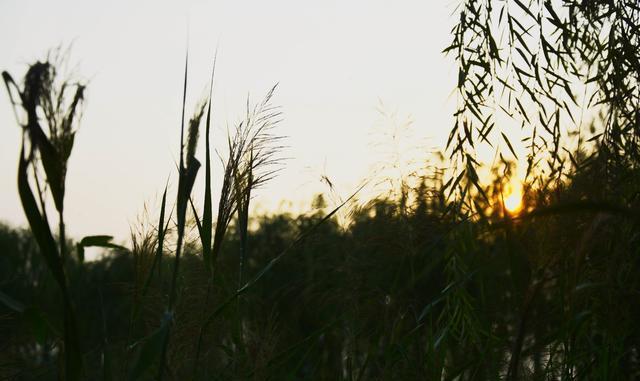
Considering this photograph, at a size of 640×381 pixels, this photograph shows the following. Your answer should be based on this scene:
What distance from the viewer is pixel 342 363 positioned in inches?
127

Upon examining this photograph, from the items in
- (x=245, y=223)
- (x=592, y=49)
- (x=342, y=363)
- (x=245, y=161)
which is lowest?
(x=342, y=363)

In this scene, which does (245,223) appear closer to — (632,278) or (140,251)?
(140,251)

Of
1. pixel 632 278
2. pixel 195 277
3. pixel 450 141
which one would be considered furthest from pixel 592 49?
pixel 195 277

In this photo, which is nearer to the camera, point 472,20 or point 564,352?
Answer: point 564,352

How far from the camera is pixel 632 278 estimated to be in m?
2.94

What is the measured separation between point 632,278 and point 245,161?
1.40 m

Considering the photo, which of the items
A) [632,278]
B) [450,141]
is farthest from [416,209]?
[632,278]

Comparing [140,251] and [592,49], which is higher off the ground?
[592,49]

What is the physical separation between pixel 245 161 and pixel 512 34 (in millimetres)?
1414

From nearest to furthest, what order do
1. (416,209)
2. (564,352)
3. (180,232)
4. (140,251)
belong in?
(180,232) → (140,251) → (564,352) → (416,209)

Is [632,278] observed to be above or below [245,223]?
below

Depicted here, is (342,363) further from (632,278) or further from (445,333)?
(632,278)

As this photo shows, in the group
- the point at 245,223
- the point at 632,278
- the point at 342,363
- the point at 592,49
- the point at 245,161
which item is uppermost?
the point at 592,49

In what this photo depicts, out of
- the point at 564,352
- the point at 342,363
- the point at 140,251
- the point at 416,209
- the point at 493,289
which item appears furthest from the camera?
the point at 493,289
